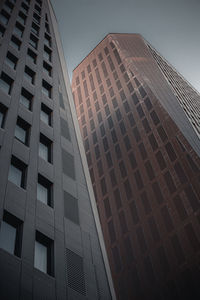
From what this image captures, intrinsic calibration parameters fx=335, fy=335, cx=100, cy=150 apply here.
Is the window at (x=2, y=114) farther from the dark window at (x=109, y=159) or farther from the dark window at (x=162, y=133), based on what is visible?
the dark window at (x=109, y=159)

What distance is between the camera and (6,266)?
13.4 metres

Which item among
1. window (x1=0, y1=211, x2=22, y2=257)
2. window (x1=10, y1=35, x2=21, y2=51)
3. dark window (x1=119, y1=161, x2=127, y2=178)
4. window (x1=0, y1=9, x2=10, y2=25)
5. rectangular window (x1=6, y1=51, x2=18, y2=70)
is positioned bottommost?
window (x1=0, y1=211, x2=22, y2=257)

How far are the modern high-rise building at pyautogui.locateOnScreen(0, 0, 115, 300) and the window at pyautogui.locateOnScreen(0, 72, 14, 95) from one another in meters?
0.09

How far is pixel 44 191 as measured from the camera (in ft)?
64.9

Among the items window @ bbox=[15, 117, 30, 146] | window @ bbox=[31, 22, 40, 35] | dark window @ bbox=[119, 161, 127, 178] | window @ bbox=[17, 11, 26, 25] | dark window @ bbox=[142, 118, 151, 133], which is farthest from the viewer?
dark window @ bbox=[142, 118, 151, 133]

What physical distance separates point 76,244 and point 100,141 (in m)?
54.0

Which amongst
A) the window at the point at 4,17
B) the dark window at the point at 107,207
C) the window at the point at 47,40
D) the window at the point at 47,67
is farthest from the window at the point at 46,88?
the dark window at the point at 107,207

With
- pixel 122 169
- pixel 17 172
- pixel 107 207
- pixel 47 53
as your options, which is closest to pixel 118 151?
pixel 122 169

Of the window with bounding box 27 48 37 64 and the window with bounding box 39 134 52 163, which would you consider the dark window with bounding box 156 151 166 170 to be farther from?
the window with bounding box 39 134 52 163

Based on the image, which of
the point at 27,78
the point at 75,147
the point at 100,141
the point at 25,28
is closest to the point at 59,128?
the point at 75,147

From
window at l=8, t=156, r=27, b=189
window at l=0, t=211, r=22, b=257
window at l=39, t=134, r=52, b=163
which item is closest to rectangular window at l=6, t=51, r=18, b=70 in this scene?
window at l=39, t=134, r=52, b=163

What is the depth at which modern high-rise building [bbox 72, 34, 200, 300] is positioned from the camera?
42562 millimetres

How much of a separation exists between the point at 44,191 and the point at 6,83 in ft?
36.1

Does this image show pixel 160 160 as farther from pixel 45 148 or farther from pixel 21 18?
pixel 45 148
